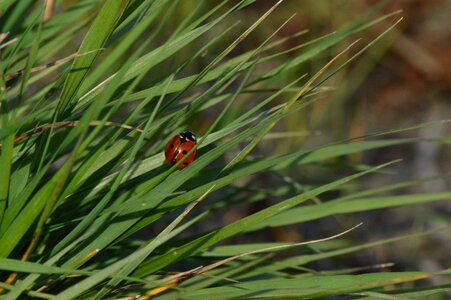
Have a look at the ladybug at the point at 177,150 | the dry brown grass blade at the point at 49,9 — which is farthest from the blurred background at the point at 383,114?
the ladybug at the point at 177,150

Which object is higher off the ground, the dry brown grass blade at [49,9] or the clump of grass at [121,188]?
the dry brown grass blade at [49,9]

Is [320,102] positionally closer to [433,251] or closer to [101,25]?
[433,251]

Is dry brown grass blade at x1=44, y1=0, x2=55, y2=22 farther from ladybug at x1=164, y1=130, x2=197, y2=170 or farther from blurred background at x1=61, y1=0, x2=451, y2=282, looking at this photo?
blurred background at x1=61, y1=0, x2=451, y2=282

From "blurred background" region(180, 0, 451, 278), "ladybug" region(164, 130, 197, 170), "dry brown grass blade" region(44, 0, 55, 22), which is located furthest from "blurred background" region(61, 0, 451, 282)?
"ladybug" region(164, 130, 197, 170)

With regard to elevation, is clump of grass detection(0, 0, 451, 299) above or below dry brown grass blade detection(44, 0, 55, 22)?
below

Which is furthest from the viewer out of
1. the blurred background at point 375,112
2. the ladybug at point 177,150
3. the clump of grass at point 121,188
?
the blurred background at point 375,112

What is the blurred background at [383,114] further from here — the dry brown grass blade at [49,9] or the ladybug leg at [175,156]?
the ladybug leg at [175,156]

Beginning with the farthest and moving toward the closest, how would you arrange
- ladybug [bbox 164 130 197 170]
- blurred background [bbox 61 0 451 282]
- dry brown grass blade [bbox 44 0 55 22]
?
blurred background [bbox 61 0 451 282] < dry brown grass blade [bbox 44 0 55 22] < ladybug [bbox 164 130 197 170]

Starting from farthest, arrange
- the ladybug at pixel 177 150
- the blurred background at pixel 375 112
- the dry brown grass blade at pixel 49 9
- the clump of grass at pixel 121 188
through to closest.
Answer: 1. the blurred background at pixel 375 112
2. the dry brown grass blade at pixel 49 9
3. the ladybug at pixel 177 150
4. the clump of grass at pixel 121 188

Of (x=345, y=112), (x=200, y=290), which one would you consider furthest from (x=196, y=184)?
(x=345, y=112)

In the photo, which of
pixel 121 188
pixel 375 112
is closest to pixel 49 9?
pixel 121 188

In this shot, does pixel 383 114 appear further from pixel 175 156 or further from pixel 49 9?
pixel 175 156
